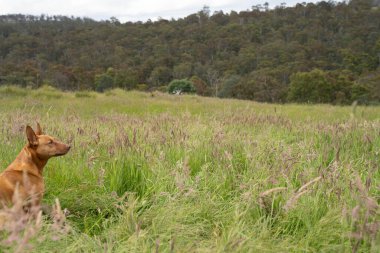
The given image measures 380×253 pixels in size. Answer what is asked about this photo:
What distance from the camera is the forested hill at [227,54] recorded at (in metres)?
52.5

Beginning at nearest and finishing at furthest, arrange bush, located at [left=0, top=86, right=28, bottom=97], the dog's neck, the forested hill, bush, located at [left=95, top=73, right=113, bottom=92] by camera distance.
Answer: the dog's neck, bush, located at [left=0, top=86, right=28, bottom=97], the forested hill, bush, located at [left=95, top=73, right=113, bottom=92]

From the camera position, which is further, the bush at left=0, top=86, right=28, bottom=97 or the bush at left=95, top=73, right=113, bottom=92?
the bush at left=95, top=73, right=113, bottom=92

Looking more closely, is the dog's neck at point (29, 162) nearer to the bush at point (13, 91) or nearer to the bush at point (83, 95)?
the bush at point (13, 91)

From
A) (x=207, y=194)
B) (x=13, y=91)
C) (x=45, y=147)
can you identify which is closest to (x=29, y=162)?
(x=45, y=147)

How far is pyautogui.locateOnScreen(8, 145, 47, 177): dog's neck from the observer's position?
360 cm

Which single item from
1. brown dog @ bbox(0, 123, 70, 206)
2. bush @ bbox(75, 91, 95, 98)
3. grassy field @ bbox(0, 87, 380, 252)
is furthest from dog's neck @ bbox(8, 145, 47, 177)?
bush @ bbox(75, 91, 95, 98)

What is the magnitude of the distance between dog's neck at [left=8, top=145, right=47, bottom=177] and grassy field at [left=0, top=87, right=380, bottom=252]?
0.94 feet

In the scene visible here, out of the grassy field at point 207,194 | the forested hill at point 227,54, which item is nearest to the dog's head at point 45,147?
the grassy field at point 207,194

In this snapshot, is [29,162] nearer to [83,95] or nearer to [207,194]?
[207,194]

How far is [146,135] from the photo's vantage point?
5465 mm

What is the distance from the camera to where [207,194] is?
11.0 feet

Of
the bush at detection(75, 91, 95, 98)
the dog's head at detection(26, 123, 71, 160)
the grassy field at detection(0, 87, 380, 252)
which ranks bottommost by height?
the bush at detection(75, 91, 95, 98)

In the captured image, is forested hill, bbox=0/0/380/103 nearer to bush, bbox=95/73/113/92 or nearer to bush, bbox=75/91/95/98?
bush, bbox=95/73/113/92

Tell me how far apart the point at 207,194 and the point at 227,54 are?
261 ft
